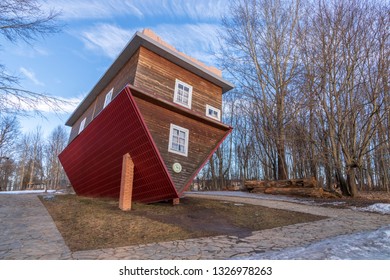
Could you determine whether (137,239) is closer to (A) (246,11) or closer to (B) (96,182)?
(B) (96,182)

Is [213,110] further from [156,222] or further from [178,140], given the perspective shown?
[156,222]

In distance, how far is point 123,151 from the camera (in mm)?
10695

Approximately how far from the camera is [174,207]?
1058 cm

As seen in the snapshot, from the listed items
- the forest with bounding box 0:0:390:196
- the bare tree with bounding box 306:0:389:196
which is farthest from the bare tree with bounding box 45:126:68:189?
the bare tree with bounding box 306:0:389:196

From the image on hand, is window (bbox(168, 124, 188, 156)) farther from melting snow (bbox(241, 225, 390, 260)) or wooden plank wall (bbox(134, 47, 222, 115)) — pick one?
melting snow (bbox(241, 225, 390, 260))

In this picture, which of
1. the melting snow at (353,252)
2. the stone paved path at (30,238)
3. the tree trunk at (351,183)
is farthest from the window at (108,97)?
the tree trunk at (351,183)

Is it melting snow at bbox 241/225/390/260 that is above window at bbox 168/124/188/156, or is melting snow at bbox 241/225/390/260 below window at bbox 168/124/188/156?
below

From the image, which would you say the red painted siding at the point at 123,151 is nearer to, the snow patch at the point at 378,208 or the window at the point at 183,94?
the window at the point at 183,94

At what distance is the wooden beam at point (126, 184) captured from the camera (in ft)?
31.7

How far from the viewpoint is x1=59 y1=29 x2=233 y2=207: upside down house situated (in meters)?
9.78

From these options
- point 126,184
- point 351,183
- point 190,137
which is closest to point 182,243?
point 126,184

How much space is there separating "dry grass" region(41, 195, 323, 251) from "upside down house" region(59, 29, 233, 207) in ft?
4.46

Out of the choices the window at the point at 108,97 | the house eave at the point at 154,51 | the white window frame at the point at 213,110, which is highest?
the house eave at the point at 154,51

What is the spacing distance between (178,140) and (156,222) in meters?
4.20
